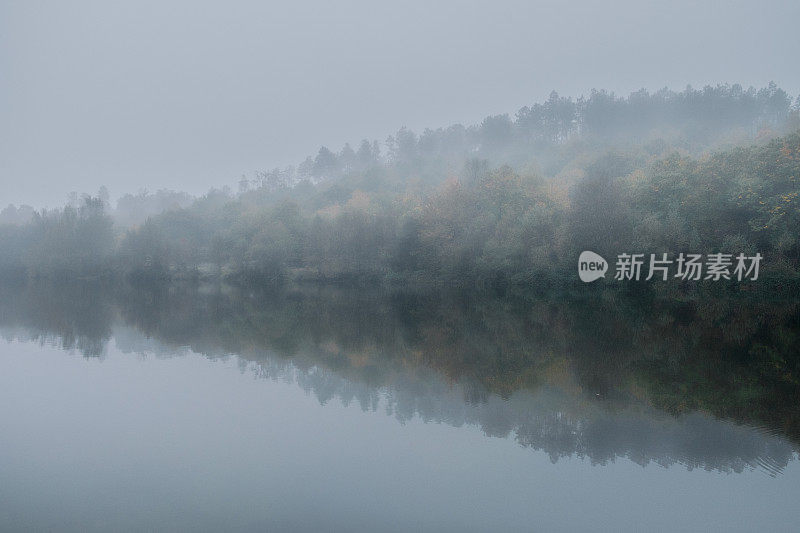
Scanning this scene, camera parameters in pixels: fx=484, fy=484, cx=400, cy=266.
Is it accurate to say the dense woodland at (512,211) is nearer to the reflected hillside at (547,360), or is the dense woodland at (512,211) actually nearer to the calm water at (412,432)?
the reflected hillside at (547,360)

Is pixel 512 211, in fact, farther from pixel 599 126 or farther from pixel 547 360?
pixel 599 126

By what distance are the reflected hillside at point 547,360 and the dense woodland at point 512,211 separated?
23.0 feet

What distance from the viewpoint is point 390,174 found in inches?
4072

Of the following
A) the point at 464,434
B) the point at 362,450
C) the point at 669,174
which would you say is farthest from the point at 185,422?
the point at 669,174

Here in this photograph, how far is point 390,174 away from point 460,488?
9849cm

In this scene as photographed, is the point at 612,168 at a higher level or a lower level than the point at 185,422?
higher

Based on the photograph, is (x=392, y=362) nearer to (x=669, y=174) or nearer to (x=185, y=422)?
(x=185, y=422)

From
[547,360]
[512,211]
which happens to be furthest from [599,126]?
[547,360]

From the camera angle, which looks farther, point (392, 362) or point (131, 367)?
point (131, 367)

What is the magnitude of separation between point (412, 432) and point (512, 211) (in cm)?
3979

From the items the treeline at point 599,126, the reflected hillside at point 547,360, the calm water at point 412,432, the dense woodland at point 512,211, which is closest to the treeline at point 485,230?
the dense woodland at point 512,211

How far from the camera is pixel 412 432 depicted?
10141 millimetres

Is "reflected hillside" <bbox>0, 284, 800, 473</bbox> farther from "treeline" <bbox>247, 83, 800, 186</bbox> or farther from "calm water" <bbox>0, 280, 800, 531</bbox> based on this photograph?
"treeline" <bbox>247, 83, 800, 186</bbox>

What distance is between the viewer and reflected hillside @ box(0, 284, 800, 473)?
9367mm
